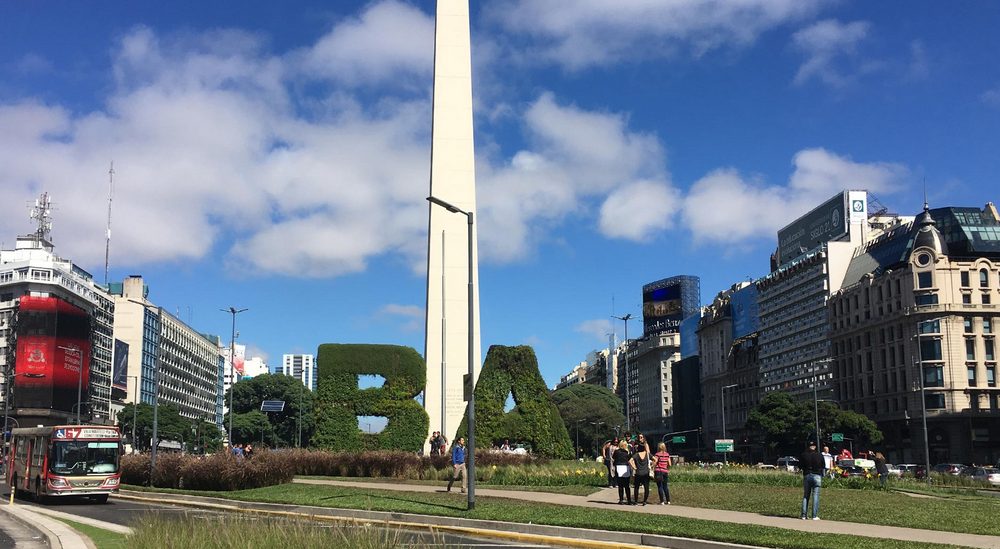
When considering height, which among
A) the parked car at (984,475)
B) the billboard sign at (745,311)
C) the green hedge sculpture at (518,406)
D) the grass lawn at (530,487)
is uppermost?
the billboard sign at (745,311)

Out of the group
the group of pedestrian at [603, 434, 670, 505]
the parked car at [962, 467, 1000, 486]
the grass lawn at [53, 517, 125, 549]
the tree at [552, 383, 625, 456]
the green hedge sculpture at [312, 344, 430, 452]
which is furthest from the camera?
the tree at [552, 383, 625, 456]

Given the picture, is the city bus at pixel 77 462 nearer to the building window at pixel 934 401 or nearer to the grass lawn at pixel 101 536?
the grass lawn at pixel 101 536

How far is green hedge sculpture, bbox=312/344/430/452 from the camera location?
46531 millimetres

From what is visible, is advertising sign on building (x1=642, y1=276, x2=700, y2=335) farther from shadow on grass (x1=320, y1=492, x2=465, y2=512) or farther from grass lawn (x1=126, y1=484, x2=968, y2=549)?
shadow on grass (x1=320, y1=492, x2=465, y2=512)

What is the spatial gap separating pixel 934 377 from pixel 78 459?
276 ft

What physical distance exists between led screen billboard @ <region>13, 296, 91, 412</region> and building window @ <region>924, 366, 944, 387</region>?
3622 inches

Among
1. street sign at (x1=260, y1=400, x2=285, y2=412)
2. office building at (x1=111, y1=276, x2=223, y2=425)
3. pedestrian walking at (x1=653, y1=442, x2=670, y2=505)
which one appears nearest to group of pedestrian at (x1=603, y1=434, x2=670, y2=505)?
pedestrian walking at (x1=653, y1=442, x2=670, y2=505)

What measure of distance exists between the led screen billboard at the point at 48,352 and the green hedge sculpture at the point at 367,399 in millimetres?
73042

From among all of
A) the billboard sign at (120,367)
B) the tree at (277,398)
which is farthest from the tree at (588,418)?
the billboard sign at (120,367)

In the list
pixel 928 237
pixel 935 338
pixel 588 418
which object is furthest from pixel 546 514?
pixel 588 418

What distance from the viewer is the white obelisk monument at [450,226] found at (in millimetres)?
52875

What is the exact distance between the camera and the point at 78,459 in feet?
102

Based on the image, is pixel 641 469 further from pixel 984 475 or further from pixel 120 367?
pixel 120 367

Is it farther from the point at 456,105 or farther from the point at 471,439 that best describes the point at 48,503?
the point at 456,105
